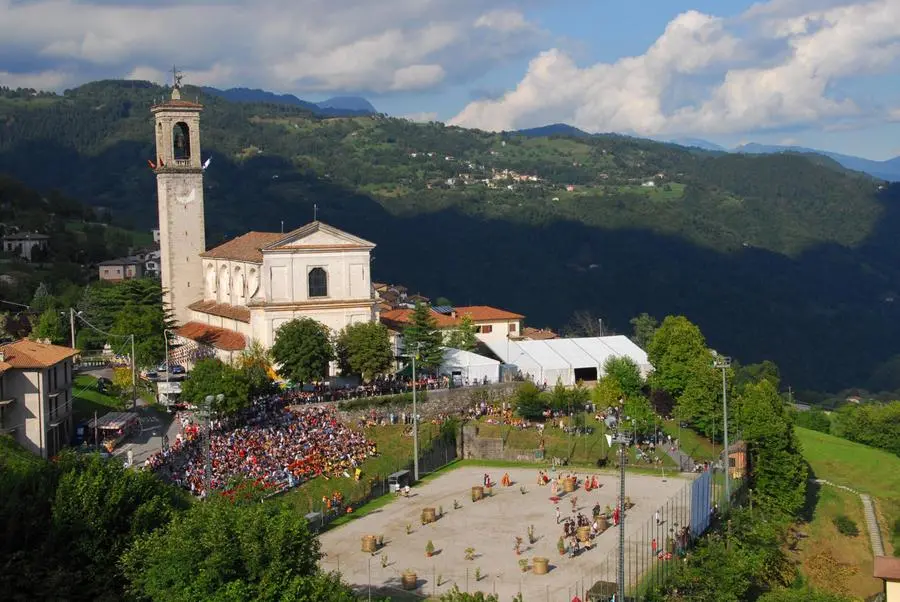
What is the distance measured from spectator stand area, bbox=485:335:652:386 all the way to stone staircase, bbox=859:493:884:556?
12.6m

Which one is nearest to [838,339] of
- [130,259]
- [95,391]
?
[130,259]

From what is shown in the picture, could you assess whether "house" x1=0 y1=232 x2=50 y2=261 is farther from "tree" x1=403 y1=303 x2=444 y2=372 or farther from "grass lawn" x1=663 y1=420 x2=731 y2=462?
"grass lawn" x1=663 y1=420 x2=731 y2=462

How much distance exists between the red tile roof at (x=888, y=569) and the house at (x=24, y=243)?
79.8 meters

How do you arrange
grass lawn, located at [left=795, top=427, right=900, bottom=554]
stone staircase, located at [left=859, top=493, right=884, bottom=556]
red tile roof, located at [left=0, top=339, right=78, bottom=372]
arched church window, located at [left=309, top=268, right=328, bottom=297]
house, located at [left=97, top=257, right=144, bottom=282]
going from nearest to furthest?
1. red tile roof, located at [left=0, top=339, right=78, bottom=372]
2. stone staircase, located at [left=859, top=493, right=884, bottom=556]
3. grass lawn, located at [left=795, top=427, right=900, bottom=554]
4. arched church window, located at [left=309, top=268, right=328, bottom=297]
5. house, located at [left=97, top=257, right=144, bottom=282]

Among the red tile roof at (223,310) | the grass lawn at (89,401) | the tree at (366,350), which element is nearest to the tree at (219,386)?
the grass lawn at (89,401)

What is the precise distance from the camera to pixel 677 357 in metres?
56.8

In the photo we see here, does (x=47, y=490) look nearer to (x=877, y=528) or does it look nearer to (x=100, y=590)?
(x=100, y=590)

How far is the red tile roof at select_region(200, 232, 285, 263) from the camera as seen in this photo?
186 feet

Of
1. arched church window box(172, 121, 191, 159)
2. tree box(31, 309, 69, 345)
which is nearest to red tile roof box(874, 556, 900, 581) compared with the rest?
tree box(31, 309, 69, 345)

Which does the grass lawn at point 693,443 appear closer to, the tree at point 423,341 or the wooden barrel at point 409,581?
the tree at point 423,341

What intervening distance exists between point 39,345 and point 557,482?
20460mm

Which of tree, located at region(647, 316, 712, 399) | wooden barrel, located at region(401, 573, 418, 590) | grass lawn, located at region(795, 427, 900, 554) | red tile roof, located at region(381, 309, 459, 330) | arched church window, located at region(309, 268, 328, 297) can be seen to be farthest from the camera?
red tile roof, located at region(381, 309, 459, 330)

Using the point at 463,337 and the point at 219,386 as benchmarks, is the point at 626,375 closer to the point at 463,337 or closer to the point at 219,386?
the point at 463,337

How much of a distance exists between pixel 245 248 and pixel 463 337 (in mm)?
12606
